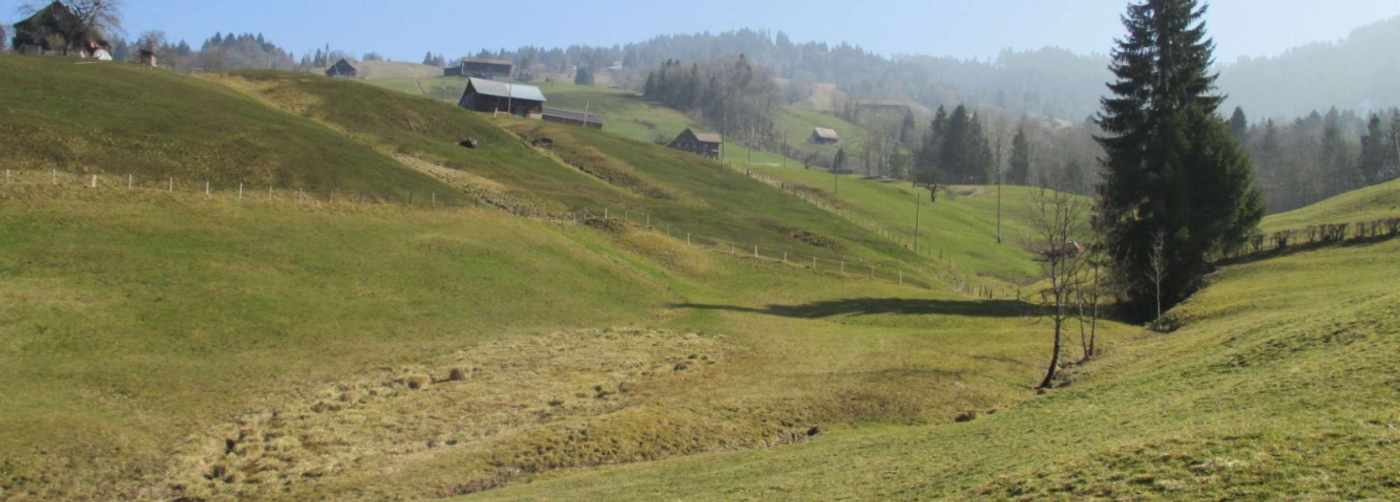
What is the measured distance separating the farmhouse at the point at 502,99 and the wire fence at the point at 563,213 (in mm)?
72054

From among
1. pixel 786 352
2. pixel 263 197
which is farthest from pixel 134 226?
pixel 786 352

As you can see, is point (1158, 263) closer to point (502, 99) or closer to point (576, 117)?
point (502, 99)

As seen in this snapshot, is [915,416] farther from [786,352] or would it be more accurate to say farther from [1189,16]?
[1189,16]

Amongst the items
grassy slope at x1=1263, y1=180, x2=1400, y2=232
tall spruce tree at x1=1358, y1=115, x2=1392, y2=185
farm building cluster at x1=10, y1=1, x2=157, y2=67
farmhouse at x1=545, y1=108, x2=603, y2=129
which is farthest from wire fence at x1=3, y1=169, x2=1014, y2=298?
tall spruce tree at x1=1358, y1=115, x2=1392, y2=185

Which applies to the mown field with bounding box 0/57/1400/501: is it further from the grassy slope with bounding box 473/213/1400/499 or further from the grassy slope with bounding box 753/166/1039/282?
the grassy slope with bounding box 753/166/1039/282

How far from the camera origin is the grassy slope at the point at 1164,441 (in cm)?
1714

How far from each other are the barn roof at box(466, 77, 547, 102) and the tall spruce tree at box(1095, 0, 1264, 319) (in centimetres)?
10815

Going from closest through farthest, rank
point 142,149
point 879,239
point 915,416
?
point 915,416 → point 142,149 → point 879,239

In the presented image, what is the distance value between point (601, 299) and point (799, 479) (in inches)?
1414

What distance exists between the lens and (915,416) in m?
38.2

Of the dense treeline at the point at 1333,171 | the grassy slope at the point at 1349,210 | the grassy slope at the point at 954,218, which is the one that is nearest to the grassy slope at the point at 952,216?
the grassy slope at the point at 954,218

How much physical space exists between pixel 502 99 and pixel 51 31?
60383 millimetres

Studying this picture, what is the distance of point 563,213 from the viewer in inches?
3342

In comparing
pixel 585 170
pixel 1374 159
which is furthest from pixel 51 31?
pixel 1374 159
